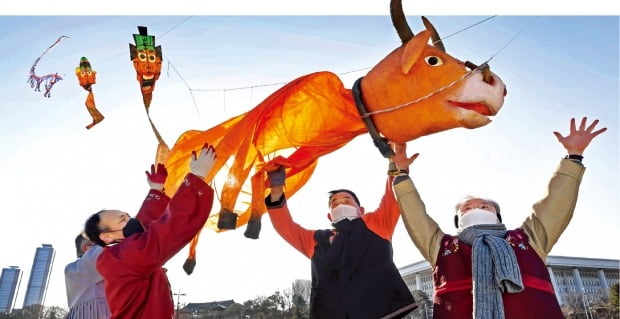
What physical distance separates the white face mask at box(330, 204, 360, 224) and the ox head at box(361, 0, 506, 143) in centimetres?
77

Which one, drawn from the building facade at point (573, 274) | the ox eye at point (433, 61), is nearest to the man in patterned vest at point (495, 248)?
the ox eye at point (433, 61)

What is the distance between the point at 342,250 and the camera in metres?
3.50

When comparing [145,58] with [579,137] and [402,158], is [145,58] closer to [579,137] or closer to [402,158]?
[402,158]

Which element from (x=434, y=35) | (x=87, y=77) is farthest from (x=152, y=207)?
(x=434, y=35)

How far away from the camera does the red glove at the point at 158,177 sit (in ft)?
12.6

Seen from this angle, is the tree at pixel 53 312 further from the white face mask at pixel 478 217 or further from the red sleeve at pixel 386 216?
the white face mask at pixel 478 217

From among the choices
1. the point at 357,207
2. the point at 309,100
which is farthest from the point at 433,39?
the point at 357,207

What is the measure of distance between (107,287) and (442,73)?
2.79 metres

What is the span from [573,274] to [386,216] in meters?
80.8

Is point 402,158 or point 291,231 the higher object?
point 402,158

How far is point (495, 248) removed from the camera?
2553mm

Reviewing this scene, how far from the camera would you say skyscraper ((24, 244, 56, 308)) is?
87688 mm

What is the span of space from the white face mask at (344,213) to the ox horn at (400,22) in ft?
4.93

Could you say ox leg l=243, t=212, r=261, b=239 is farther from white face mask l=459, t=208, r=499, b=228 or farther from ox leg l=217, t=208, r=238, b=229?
white face mask l=459, t=208, r=499, b=228
